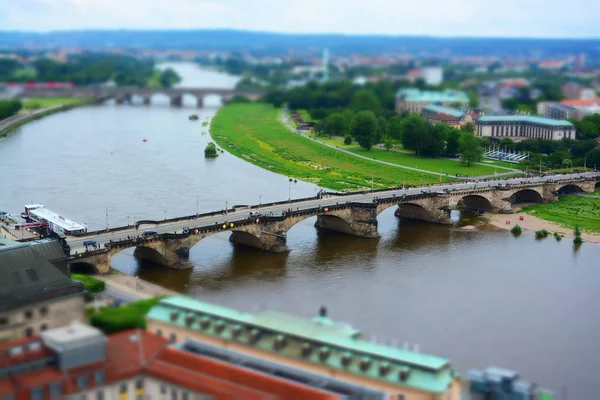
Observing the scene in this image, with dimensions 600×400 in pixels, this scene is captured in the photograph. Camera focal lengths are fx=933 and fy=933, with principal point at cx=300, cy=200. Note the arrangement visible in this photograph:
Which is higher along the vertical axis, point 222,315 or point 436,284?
point 222,315

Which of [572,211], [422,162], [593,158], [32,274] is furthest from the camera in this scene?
[422,162]

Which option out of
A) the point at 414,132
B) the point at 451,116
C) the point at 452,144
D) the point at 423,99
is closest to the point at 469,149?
the point at 452,144

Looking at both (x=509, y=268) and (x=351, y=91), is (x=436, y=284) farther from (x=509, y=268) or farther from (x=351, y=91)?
(x=351, y=91)

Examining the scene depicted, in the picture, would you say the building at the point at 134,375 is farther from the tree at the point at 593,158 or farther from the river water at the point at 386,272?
the tree at the point at 593,158

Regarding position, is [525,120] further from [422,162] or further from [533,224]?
[533,224]

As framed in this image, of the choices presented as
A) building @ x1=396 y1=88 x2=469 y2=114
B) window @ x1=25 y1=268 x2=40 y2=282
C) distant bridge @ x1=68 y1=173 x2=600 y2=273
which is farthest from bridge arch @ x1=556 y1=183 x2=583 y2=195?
building @ x1=396 y1=88 x2=469 y2=114

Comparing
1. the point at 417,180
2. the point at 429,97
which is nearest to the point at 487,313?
the point at 417,180
